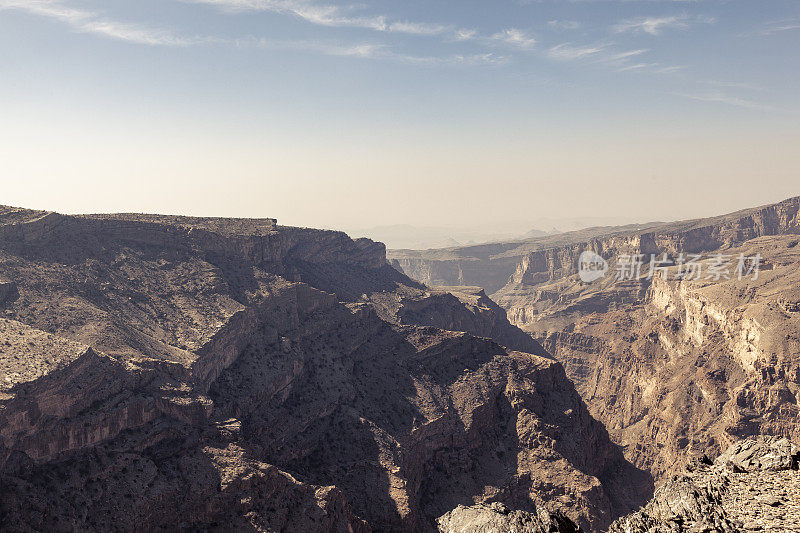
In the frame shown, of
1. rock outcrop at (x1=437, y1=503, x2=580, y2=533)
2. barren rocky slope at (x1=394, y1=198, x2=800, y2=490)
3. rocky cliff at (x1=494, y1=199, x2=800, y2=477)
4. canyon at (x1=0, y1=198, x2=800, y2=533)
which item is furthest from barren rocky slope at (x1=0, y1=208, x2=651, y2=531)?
barren rocky slope at (x1=394, y1=198, x2=800, y2=490)

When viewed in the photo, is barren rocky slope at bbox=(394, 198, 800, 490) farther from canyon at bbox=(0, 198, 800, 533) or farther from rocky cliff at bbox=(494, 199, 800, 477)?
canyon at bbox=(0, 198, 800, 533)

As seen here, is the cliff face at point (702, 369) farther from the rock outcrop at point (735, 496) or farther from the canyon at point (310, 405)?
the rock outcrop at point (735, 496)

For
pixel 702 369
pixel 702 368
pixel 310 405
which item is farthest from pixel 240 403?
pixel 702 368

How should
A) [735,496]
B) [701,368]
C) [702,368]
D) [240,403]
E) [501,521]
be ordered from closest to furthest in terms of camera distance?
1. [735,496]
2. [501,521]
3. [240,403]
4. [702,368]
5. [701,368]

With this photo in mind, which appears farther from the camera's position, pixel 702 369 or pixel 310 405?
pixel 702 369

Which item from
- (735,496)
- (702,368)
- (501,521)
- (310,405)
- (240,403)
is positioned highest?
(735,496)

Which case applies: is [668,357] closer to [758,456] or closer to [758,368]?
[758,368]

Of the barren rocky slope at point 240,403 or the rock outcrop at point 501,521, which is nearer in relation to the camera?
the rock outcrop at point 501,521

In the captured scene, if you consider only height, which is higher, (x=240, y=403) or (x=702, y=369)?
(x=240, y=403)

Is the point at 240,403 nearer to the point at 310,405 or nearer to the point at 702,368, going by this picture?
the point at 310,405

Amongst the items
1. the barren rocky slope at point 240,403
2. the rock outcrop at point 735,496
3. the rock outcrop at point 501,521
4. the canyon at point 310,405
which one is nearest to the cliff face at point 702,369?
the canyon at point 310,405
